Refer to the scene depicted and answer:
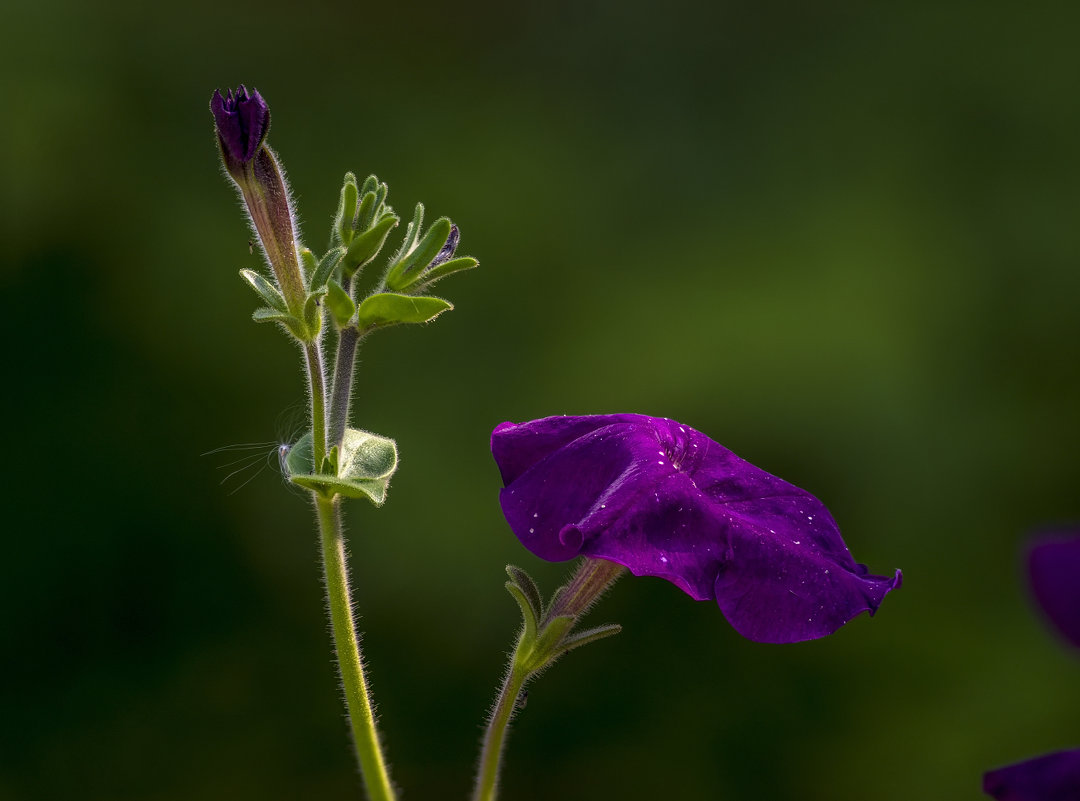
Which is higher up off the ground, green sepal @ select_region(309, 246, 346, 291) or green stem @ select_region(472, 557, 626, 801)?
green sepal @ select_region(309, 246, 346, 291)

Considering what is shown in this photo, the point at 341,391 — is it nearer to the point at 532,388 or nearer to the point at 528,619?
the point at 528,619

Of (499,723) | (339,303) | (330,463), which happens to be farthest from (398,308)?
(499,723)

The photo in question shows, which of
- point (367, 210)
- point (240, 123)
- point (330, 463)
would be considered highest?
point (240, 123)

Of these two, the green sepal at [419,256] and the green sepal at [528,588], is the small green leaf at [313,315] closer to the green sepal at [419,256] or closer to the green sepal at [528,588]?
the green sepal at [419,256]

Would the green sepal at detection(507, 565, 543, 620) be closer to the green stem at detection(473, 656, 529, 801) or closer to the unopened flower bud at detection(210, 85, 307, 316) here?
the green stem at detection(473, 656, 529, 801)

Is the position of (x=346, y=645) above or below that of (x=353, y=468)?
below

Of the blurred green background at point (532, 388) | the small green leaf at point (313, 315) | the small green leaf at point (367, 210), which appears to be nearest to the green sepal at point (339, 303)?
the small green leaf at point (313, 315)

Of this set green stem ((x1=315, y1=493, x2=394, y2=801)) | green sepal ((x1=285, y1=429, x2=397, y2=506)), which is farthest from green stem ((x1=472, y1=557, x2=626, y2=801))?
green sepal ((x1=285, y1=429, x2=397, y2=506))
